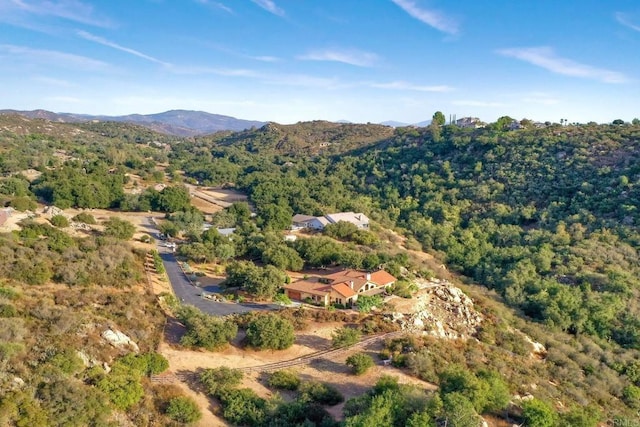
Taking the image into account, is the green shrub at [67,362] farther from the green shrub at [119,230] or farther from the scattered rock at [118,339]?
the green shrub at [119,230]

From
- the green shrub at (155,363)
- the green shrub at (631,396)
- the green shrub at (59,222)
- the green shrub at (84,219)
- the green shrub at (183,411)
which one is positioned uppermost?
the green shrub at (59,222)

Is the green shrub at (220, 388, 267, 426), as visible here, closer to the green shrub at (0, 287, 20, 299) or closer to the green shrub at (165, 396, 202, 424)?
Answer: the green shrub at (165, 396, 202, 424)

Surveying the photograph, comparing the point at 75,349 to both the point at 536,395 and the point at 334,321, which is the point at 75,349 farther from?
the point at 536,395

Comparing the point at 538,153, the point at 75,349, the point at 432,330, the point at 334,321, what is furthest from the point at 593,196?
the point at 75,349

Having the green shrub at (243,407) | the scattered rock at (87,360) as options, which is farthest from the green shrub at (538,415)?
the scattered rock at (87,360)

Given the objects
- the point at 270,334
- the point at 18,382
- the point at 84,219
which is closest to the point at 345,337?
the point at 270,334

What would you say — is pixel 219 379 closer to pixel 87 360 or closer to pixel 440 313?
pixel 87 360
